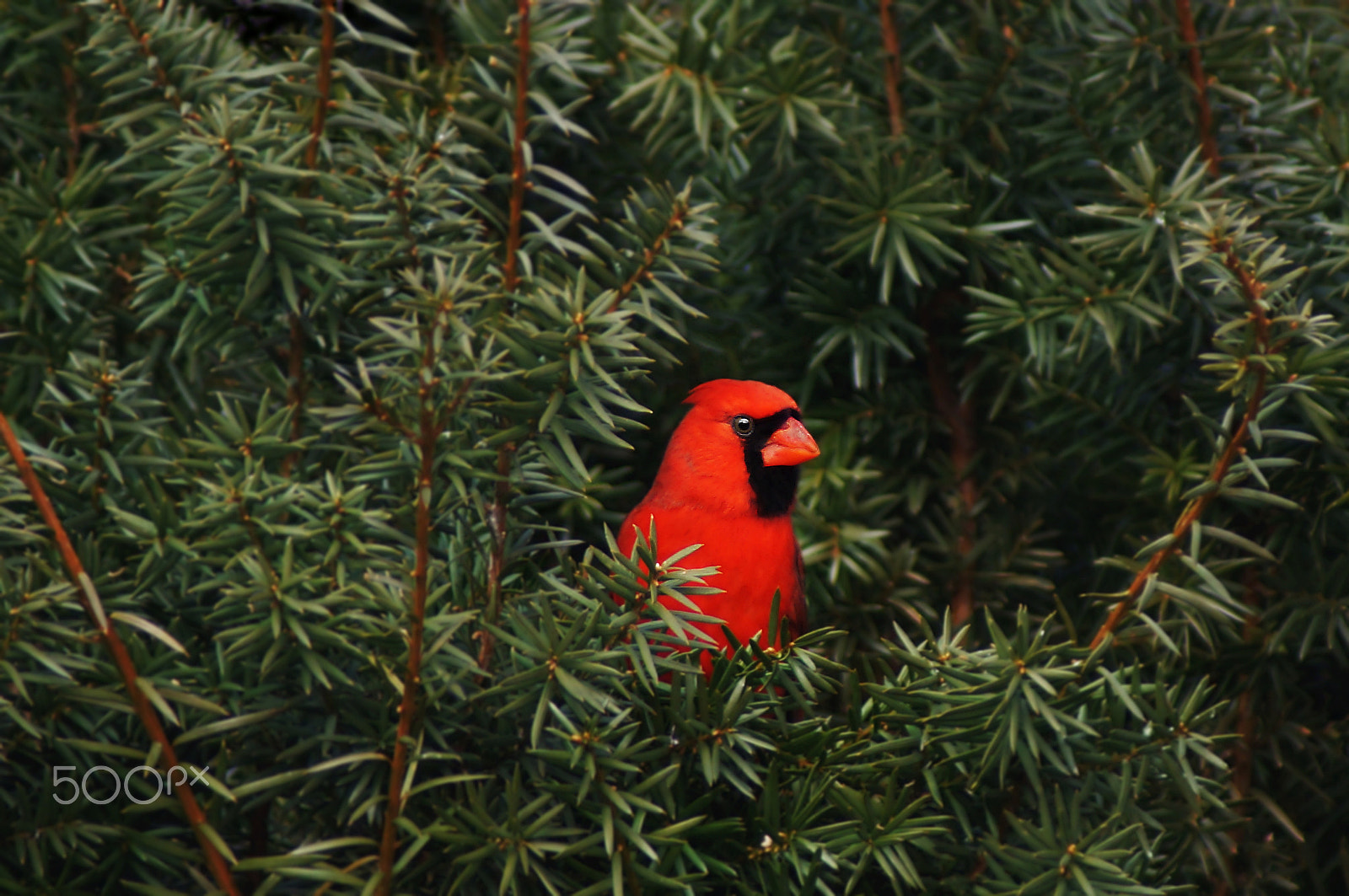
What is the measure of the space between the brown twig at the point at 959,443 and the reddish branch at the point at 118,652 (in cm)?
84

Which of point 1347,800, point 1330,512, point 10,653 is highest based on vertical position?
point 10,653

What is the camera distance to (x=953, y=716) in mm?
916

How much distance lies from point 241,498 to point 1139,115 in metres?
1.17

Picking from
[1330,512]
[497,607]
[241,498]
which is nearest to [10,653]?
[241,498]

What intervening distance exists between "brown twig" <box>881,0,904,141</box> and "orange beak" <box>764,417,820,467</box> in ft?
1.24

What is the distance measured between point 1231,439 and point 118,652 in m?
0.93

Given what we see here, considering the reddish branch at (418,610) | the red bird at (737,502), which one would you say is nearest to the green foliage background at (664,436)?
the reddish branch at (418,610)

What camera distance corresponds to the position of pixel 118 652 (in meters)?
0.78

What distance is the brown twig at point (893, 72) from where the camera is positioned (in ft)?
4.66

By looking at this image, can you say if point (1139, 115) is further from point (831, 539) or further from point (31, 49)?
point (31, 49)

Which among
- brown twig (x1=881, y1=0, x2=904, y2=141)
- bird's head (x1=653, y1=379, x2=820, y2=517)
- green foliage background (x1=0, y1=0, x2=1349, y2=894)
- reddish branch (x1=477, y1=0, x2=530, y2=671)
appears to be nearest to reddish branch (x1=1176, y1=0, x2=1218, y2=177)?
green foliage background (x1=0, y1=0, x2=1349, y2=894)

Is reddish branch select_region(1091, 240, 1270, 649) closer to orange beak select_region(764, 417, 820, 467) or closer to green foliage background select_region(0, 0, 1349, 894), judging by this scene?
green foliage background select_region(0, 0, 1349, 894)

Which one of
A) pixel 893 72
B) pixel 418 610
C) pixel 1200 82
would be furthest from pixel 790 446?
pixel 418 610

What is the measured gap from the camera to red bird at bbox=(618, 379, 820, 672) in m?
1.63
